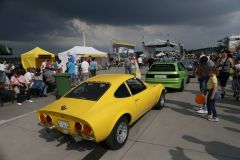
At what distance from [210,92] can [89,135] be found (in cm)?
362

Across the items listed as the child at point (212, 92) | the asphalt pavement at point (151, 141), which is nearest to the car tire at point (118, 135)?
the asphalt pavement at point (151, 141)

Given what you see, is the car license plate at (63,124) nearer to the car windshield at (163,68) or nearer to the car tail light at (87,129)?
the car tail light at (87,129)

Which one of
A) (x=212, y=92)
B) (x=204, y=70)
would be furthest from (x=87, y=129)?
(x=204, y=70)

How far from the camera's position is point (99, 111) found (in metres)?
3.58

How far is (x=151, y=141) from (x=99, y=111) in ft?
4.75

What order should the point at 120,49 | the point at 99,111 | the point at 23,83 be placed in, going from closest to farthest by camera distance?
the point at 99,111
the point at 23,83
the point at 120,49

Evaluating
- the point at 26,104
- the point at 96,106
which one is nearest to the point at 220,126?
the point at 96,106

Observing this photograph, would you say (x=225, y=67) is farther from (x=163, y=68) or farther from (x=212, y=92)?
(x=212, y=92)

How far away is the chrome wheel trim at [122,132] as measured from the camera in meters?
3.92

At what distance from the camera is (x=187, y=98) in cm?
804

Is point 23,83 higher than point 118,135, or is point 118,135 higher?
point 23,83

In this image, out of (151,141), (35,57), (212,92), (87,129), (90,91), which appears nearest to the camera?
(87,129)

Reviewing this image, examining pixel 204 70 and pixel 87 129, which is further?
pixel 204 70

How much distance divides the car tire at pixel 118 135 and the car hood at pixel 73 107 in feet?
2.10
